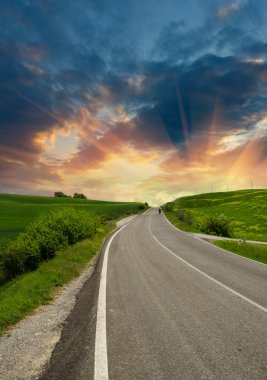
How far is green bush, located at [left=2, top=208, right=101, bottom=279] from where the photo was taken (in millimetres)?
21758

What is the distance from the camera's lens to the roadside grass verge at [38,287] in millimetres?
7984

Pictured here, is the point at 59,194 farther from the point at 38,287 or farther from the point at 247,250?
the point at 38,287

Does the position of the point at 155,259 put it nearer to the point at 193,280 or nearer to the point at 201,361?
the point at 193,280

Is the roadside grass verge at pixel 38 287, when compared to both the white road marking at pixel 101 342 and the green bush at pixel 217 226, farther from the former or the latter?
the green bush at pixel 217 226

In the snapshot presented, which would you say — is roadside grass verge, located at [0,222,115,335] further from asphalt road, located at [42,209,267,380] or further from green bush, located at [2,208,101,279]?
green bush, located at [2,208,101,279]

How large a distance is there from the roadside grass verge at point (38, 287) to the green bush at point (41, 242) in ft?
14.9

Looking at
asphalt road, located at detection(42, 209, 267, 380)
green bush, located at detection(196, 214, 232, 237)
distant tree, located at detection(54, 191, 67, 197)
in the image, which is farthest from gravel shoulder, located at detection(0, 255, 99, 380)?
distant tree, located at detection(54, 191, 67, 197)

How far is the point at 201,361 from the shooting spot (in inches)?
197

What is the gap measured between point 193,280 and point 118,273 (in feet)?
9.91

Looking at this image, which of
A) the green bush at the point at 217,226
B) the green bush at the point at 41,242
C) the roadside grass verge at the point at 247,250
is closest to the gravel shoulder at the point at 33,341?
the roadside grass verge at the point at 247,250

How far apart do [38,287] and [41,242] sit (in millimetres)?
12043

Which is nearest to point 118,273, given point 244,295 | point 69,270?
point 69,270

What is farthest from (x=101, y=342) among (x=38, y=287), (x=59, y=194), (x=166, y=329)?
(x=59, y=194)

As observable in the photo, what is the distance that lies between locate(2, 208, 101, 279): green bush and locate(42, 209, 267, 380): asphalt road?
423 inches
